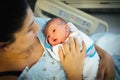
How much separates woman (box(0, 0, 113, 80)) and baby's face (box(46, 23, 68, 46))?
31mm

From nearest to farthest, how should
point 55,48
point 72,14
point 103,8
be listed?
point 55,48 < point 72,14 < point 103,8

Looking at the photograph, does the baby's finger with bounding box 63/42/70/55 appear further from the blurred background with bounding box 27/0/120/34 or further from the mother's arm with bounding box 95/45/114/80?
the blurred background with bounding box 27/0/120/34

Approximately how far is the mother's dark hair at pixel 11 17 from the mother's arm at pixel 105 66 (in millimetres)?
357

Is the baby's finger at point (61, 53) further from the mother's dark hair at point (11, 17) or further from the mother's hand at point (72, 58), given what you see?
the mother's dark hair at point (11, 17)

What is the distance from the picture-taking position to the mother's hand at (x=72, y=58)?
0.97 m

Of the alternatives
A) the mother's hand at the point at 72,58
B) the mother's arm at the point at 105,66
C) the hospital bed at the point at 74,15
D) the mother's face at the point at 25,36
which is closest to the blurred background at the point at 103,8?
the hospital bed at the point at 74,15

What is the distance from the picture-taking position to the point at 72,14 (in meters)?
1.25

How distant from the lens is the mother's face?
926 millimetres

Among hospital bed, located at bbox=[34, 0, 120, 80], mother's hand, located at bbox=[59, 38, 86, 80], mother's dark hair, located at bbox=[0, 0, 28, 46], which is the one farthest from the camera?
hospital bed, located at bbox=[34, 0, 120, 80]

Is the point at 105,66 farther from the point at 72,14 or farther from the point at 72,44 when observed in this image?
the point at 72,14

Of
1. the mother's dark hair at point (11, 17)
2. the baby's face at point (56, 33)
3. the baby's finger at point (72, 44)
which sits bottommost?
the baby's finger at point (72, 44)

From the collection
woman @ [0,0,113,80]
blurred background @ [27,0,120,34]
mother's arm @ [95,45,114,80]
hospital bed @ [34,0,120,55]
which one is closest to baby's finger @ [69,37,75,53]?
woman @ [0,0,113,80]

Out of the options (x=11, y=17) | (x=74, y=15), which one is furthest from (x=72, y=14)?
(x=11, y=17)

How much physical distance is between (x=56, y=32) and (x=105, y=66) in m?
0.25
